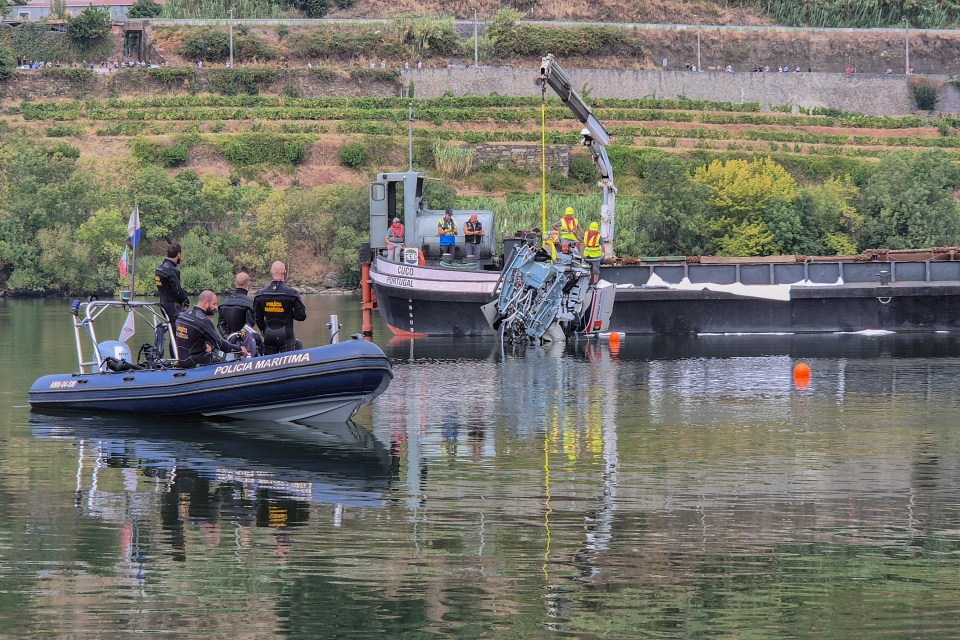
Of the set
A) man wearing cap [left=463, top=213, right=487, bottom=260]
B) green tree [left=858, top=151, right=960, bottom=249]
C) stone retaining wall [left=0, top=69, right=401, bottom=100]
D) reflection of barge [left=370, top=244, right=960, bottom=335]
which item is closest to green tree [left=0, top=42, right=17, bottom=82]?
stone retaining wall [left=0, top=69, right=401, bottom=100]

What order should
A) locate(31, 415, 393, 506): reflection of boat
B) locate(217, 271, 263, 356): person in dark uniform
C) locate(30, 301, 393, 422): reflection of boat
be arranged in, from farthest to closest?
locate(217, 271, 263, 356): person in dark uniform < locate(30, 301, 393, 422): reflection of boat < locate(31, 415, 393, 506): reflection of boat

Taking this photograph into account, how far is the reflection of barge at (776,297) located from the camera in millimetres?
35156

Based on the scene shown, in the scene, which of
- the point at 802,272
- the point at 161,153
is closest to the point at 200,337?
the point at 802,272

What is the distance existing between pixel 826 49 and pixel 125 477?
3889 inches

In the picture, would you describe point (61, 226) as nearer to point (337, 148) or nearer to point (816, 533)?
point (337, 148)

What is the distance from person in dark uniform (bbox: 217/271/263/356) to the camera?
787 inches

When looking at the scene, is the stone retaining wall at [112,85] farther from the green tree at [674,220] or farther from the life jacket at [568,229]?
the life jacket at [568,229]

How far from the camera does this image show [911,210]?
49.8 meters

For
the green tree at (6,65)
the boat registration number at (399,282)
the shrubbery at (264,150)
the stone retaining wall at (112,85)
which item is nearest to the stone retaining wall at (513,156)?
the shrubbery at (264,150)

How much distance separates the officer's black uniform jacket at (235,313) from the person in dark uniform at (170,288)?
31.2 inches

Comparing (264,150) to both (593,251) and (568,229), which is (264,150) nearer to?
(593,251)

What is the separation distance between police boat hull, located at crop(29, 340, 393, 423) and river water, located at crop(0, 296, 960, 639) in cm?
30

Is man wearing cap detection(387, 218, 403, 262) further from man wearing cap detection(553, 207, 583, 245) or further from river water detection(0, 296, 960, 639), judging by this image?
river water detection(0, 296, 960, 639)

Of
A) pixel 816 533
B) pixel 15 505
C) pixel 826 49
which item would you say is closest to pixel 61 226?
pixel 15 505
